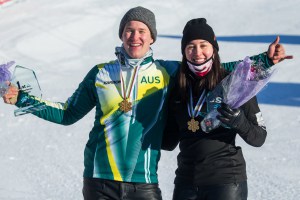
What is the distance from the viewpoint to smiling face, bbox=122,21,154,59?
4.54 metres

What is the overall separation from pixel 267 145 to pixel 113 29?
6100 millimetres

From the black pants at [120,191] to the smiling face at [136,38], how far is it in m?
0.78

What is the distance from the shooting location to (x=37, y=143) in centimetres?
841

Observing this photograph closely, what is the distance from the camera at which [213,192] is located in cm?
432

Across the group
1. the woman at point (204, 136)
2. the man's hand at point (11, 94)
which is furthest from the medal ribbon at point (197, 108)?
the man's hand at point (11, 94)

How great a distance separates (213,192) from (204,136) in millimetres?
330

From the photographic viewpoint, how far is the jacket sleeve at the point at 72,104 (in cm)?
471

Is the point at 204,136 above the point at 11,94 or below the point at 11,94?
below

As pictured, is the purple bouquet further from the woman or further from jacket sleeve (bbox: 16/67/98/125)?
the woman

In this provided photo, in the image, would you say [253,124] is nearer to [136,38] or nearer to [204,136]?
[204,136]

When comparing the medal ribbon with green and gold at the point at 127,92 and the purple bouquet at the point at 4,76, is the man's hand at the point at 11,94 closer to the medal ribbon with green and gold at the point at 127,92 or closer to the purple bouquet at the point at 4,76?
the purple bouquet at the point at 4,76

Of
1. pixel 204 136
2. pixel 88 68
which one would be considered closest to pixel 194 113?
pixel 204 136

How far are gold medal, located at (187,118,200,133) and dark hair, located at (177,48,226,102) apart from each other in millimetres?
148

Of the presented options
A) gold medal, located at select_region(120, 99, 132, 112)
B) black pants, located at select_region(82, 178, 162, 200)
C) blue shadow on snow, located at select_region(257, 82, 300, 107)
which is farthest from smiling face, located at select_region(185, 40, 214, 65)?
blue shadow on snow, located at select_region(257, 82, 300, 107)
